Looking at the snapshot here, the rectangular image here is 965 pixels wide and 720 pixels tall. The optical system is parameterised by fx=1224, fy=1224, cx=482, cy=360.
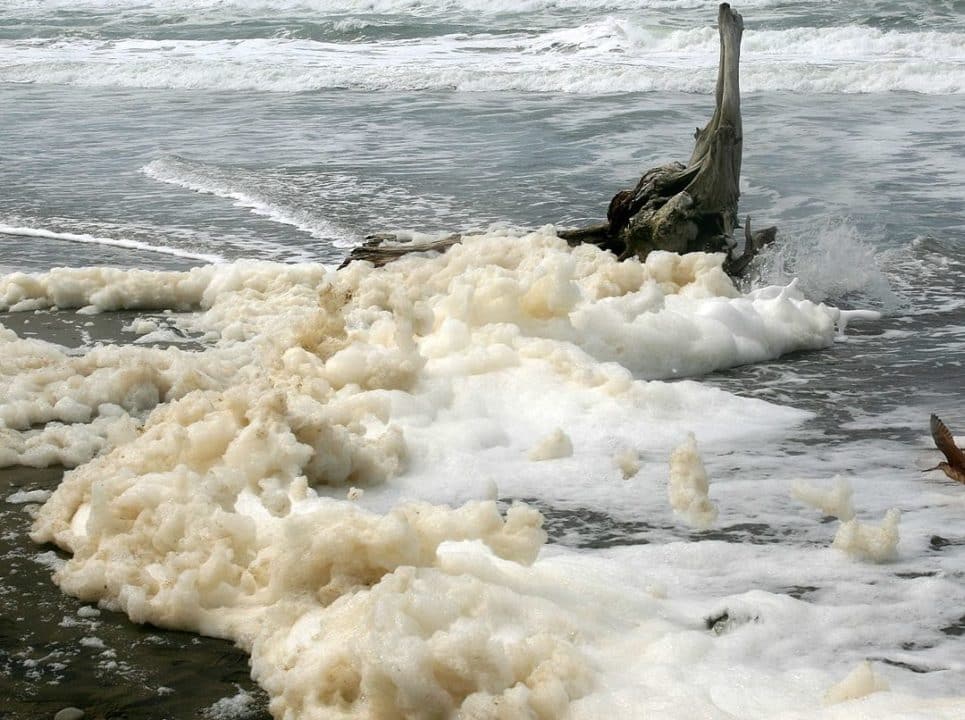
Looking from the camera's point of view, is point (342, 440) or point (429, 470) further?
point (429, 470)

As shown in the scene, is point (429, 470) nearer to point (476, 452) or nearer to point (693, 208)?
point (476, 452)

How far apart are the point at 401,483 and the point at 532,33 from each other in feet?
66.1

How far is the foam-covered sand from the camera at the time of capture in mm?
2826

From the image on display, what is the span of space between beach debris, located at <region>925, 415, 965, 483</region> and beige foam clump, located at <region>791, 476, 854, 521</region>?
38 cm

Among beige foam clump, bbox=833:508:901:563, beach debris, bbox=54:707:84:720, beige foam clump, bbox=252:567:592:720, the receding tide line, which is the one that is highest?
beige foam clump, bbox=252:567:592:720

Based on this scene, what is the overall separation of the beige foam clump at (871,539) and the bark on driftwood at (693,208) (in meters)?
3.38

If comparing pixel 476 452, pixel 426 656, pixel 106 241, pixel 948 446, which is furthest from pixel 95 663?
pixel 106 241

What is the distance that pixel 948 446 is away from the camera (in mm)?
4035

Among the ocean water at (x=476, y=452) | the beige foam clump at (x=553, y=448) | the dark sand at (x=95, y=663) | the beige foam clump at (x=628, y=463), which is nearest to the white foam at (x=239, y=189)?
the ocean water at (x=476, y=452)

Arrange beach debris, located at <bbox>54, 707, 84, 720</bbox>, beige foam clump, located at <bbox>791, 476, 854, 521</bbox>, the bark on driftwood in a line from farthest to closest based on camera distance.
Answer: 1. the bark on driftwood
2. beige foam clump, located at <bbox>791, 476, 854, 521</bbox>
3. beach debris, located at <bbox>54, 707, 84, 720</bbox>

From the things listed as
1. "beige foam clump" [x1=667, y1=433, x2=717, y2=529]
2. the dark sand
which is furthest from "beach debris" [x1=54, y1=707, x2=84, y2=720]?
"beige foam clump" [x1=667, y1=433, x2=717, y2=529]

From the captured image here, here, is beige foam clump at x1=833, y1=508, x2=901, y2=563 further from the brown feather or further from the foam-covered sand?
the brown feather

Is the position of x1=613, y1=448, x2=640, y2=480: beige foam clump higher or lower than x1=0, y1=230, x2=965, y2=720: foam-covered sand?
lower

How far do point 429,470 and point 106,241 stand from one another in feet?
17.4
